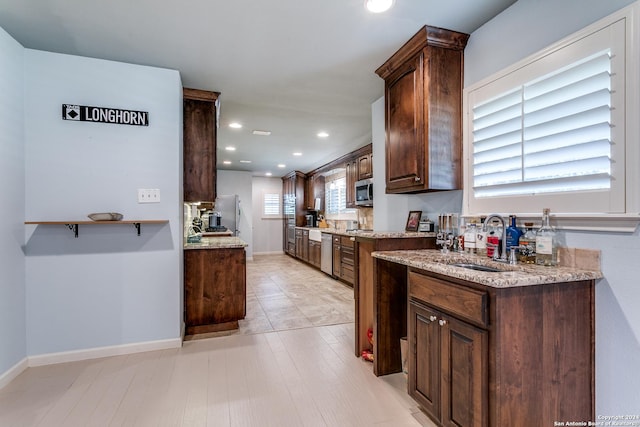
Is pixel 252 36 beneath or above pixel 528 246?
above

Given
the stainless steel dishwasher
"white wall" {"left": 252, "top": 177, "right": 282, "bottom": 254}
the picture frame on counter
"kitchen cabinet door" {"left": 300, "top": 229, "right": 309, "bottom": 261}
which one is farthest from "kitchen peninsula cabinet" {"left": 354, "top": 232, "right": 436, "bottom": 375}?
"white wall" {"left": 252, "top": 177, "right": 282, "bottom": 254}

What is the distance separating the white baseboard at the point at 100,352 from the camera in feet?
8.05

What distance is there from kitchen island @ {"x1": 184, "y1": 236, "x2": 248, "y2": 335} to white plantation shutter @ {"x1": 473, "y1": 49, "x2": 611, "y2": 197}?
2364 mm

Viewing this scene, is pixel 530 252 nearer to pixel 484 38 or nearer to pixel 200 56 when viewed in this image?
pixel 484 38

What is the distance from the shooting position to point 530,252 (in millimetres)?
1670

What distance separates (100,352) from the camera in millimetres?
2584

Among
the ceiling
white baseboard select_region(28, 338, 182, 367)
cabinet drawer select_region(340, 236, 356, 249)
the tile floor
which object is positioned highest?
the ceiling

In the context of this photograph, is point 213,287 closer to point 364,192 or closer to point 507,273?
point 507,273

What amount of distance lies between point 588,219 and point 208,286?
3007 mm

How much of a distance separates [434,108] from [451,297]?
135 cm

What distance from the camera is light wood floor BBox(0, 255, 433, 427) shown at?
180 centimetres

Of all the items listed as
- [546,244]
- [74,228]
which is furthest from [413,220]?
[74,228]

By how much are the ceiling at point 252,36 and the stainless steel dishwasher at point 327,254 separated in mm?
2926

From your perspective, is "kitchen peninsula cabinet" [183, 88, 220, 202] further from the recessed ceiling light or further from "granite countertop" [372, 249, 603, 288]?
"granite countertop" [372, 249, 603, 288]
